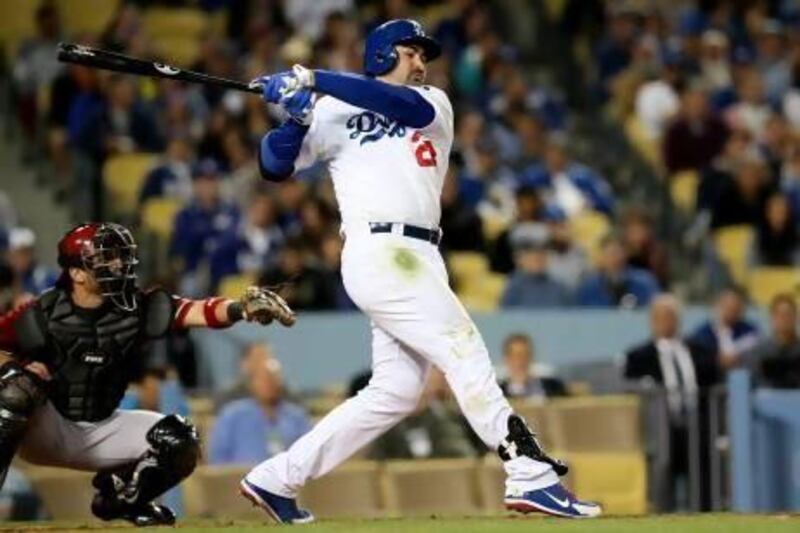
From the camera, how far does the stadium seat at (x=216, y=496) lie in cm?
1416

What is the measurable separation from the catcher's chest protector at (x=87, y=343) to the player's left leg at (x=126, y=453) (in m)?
0.09

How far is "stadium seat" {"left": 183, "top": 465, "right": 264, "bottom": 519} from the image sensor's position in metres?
14.2

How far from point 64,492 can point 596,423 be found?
130 inches

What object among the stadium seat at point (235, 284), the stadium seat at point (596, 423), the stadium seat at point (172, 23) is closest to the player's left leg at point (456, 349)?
the stadium seat at point (596, 423)

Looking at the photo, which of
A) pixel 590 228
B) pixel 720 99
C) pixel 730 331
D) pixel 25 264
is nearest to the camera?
pixel 25 264

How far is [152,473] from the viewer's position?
10977mm

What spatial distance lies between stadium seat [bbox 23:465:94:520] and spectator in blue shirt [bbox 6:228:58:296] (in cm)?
235

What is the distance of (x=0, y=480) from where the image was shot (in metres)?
10.6

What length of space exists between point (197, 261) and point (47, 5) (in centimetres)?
300

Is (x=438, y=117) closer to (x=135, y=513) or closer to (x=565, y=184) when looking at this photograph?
(x=135, y=513)

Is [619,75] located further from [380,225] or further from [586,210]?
[380,225]

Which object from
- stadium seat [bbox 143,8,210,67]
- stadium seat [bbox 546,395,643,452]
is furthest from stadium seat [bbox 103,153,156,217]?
stadium seat [bbox 546,395,643,452]

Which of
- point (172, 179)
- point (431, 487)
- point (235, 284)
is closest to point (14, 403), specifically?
point (431, 487)

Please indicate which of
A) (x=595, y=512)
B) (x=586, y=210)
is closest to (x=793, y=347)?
(x=586, y=210)
